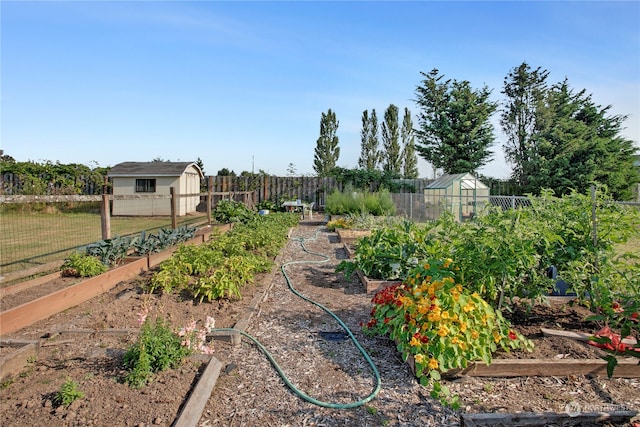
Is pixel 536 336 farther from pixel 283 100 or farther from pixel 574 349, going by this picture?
pixel 283 100

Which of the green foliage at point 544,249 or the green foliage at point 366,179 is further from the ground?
the green foliage at point 366,179

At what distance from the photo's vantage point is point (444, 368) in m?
2.38

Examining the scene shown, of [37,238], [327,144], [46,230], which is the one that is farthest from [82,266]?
[327,144]

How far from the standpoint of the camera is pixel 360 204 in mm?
12945

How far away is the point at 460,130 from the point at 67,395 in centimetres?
2569

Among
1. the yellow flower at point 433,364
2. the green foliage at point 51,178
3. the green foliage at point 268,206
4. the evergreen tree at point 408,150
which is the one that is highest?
the evergreen tree at point 408,150

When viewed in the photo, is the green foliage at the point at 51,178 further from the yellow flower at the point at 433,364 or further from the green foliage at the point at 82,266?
the yellow flower at the point at 433,364

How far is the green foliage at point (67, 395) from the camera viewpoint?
1.99m

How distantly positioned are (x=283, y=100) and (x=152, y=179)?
8.83m

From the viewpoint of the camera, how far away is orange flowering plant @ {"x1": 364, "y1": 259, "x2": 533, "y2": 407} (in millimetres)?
2348

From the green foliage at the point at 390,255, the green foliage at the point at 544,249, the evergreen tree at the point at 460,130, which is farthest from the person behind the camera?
the evergreen tree at the point at 460,130

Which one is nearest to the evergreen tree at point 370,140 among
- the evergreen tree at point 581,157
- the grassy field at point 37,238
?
the evergreen tree at point 581,157

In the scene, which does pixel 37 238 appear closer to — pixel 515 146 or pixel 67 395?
pixel 67 395

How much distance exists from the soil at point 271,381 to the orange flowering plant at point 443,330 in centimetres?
17
